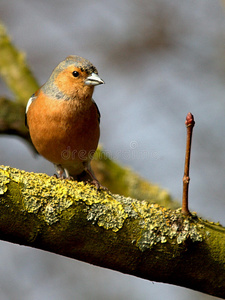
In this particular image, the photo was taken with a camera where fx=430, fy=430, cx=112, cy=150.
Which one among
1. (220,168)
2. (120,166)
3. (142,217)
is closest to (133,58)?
(220,168)

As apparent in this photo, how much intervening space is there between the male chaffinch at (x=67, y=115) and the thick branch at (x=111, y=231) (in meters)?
1.45

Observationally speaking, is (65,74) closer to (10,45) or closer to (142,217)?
(10,45)

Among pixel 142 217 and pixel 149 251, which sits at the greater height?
pixel 142 217

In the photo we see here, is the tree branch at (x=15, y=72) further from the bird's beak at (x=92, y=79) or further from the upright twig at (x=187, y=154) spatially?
the upright twig at (x=187, y=154)

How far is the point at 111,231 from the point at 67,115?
6.25ft

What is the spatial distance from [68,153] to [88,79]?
2.65ft

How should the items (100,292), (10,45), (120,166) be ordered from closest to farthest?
(120,166), (10,45), (100,292)

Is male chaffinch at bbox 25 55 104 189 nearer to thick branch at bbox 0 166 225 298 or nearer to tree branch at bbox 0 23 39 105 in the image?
tree branch at bbox 0 23 39 105

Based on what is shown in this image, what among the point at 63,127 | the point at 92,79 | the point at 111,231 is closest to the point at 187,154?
the point at 111,231

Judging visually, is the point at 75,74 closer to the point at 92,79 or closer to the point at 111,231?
the point at 92,79

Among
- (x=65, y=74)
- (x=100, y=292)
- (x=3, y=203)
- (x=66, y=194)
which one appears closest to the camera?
(x=3, y=203)

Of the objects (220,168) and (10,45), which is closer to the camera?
(10,45)

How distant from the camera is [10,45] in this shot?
6.27 meters

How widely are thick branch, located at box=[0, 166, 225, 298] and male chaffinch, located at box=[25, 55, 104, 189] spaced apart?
1.45 m
